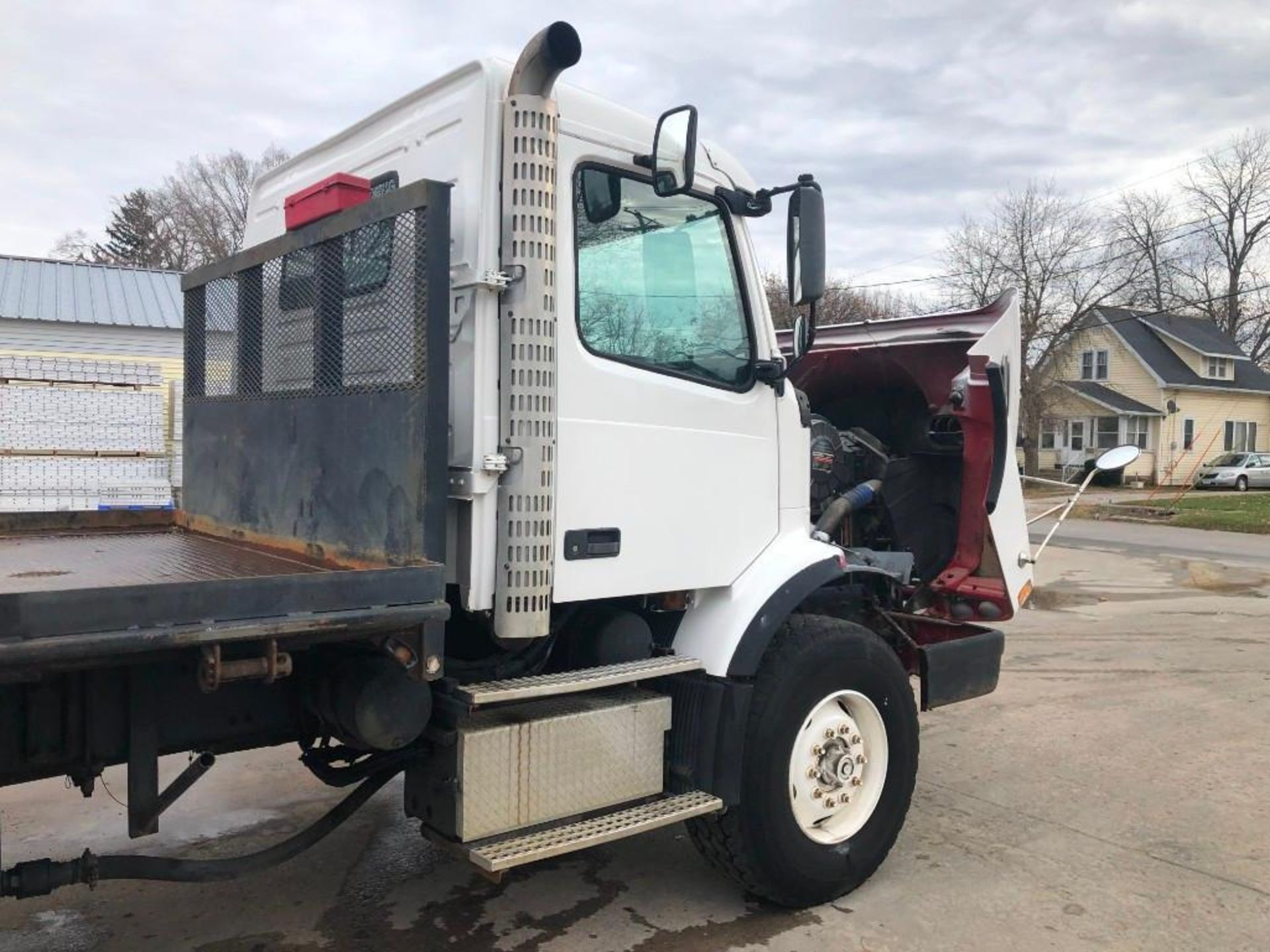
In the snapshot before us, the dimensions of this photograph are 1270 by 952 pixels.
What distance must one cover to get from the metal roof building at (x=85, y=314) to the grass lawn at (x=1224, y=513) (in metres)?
21.2

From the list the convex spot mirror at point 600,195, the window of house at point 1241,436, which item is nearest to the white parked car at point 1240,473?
the window of house at point 1241,436

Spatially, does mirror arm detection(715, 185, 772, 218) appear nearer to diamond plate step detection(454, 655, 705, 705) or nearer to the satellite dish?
diamond plate step detection(454, 655, 705, 705)

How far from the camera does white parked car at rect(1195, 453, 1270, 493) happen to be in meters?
38.5

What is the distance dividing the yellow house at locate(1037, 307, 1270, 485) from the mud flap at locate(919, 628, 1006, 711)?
38.4 meters

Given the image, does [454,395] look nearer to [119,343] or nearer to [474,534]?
[474,534]

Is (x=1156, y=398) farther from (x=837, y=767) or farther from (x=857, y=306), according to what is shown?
(x=837, y=767)

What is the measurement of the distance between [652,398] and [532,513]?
0.73 meters

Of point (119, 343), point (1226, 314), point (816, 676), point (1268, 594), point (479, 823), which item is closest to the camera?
point (479, 823)

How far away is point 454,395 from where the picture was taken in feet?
11.2

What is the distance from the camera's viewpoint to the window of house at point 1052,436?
4294cm

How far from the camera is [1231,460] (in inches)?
1577

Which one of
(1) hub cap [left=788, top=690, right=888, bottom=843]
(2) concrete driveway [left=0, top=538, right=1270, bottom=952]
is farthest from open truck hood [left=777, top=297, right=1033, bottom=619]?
(1) hub cap [left=788, top=690, right=888, bottom=843]

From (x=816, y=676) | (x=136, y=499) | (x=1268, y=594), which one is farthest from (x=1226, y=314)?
(x=816, y=676)

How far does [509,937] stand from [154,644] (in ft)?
6.88
